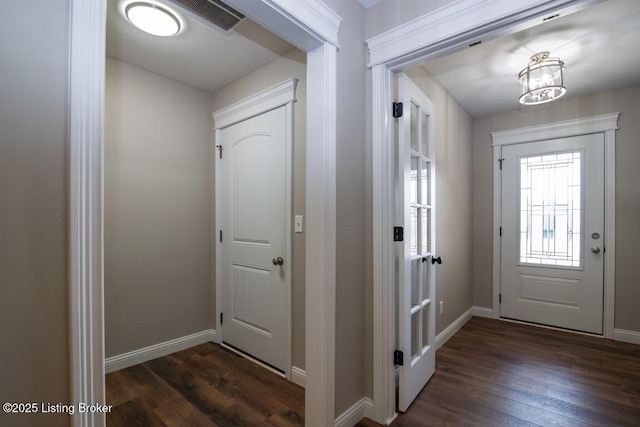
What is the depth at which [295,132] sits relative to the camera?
2.30 metres

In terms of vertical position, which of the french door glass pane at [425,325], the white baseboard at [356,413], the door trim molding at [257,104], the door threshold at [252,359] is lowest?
the door threshold at [252,359]

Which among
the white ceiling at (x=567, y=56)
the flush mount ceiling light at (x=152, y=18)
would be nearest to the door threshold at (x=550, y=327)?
the white ceiling at (x=567, y=56)

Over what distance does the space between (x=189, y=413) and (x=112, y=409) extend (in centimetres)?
53

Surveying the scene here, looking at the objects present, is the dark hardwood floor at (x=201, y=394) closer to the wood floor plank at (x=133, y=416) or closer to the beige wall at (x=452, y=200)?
the wood floor plank at (x=133, y=416)

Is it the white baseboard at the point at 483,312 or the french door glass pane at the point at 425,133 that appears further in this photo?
the white baseboard at the point at 483,312

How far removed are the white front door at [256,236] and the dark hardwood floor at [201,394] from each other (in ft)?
0.75

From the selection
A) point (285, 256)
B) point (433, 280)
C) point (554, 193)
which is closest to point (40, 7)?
point (285, 256)

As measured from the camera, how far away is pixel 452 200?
321 centimetres

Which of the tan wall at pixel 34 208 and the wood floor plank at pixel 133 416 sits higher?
the tan wall at pixel 34 208

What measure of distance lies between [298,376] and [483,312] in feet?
9.01

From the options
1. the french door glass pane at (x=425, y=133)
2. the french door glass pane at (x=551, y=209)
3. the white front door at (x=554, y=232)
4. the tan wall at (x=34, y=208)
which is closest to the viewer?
the tan wall at (x=34, y=208)

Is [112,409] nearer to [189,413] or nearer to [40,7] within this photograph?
[189,413]

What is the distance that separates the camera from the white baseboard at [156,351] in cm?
238

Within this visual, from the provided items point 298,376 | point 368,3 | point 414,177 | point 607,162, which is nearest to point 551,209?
point 607,162
